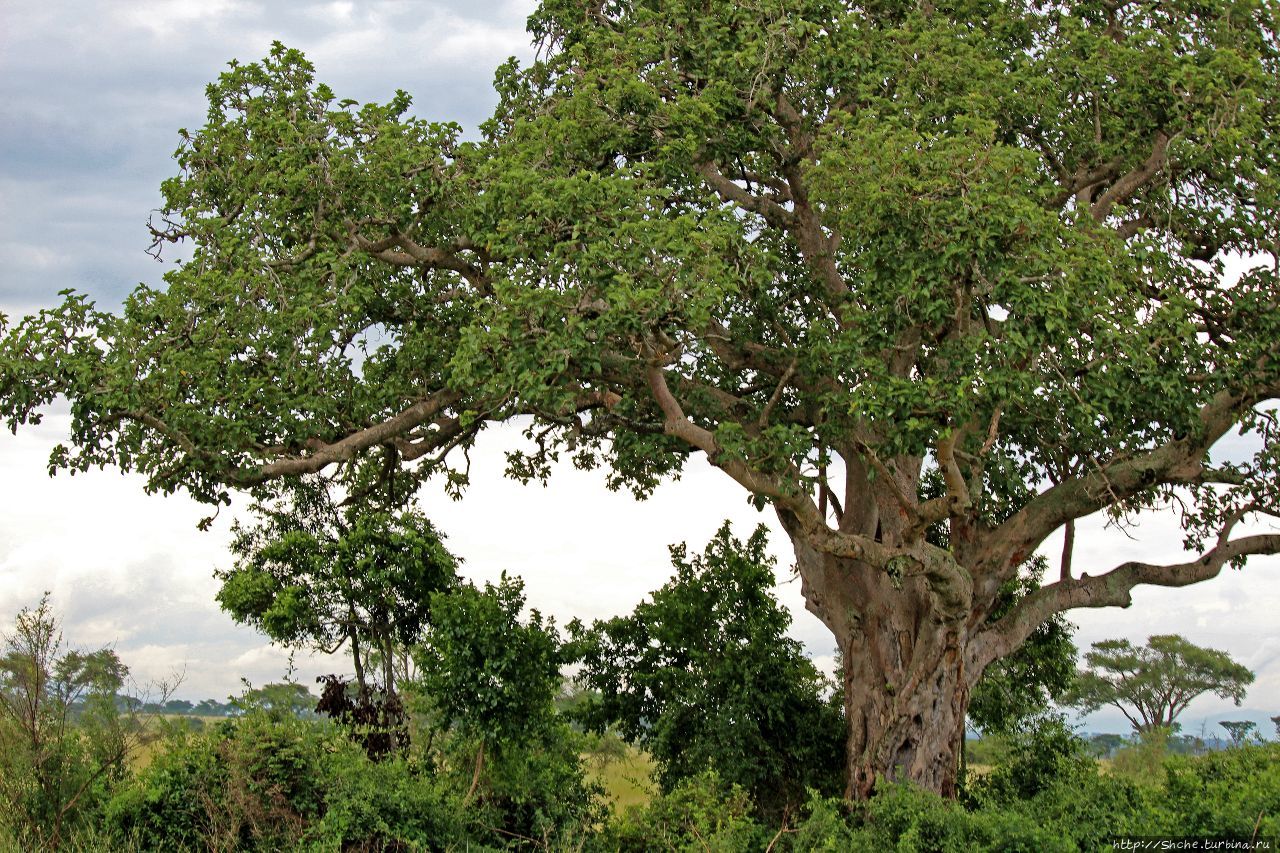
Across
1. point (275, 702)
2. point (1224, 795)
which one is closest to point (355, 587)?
point (275, 702)

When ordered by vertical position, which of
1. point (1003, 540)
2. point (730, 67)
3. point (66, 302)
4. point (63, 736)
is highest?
point (730, 67)

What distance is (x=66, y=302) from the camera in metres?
15.3

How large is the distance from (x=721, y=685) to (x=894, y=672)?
3.02 metres

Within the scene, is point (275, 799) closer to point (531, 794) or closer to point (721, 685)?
point (531, 794)

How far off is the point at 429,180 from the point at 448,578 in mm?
6651

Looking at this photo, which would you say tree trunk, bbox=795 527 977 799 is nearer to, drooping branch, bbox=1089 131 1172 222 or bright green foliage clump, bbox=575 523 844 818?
bright green foliage clump, bbox=575 523 844 818

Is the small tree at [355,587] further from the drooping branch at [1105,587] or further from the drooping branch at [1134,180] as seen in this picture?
the drooping branch at [1134,180]

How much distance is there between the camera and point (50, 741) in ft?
48.9

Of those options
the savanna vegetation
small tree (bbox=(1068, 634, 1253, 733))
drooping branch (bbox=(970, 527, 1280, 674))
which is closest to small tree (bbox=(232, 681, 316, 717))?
the savanna vegetation

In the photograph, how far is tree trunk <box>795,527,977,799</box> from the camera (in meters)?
16.1

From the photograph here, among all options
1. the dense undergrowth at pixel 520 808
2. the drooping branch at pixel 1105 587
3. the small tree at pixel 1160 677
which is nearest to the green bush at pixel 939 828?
the dense undergrowth at pixel 520 808

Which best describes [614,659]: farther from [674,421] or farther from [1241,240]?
[1241,240]

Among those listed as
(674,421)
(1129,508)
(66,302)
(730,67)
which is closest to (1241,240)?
(1129,508)

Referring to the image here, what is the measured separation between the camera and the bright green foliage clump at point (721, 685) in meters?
18.0
